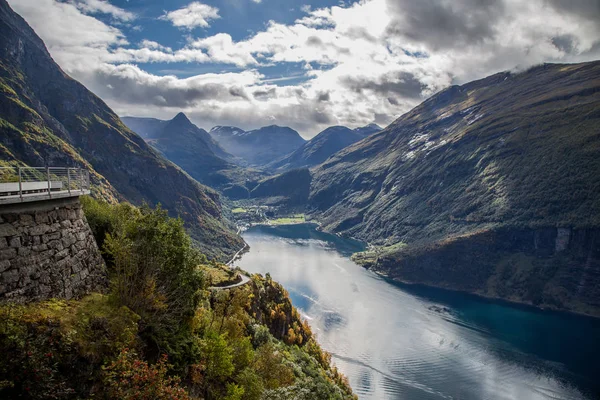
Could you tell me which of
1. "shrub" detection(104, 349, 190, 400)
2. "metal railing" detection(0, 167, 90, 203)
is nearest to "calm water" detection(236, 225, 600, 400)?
"shrub" detection(104, 349, 190, 400)

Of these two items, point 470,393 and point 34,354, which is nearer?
point 34,354

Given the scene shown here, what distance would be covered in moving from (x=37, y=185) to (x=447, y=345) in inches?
5355

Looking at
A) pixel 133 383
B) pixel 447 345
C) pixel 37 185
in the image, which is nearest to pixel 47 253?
pixel 37 185

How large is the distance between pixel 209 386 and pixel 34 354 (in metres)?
13.2

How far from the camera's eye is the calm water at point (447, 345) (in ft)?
341

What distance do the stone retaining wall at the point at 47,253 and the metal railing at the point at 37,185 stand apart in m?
0.46

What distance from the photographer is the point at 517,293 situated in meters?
198

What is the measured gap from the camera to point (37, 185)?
19.1 m

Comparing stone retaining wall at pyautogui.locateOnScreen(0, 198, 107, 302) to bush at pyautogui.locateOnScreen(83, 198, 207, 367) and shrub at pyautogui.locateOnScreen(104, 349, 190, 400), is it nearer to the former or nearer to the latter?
bush at pyautogui.locateOnScreen(83, 198, 207, 367)

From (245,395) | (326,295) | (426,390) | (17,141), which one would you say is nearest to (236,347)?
(245,395)

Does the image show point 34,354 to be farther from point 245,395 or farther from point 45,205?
point 245,395

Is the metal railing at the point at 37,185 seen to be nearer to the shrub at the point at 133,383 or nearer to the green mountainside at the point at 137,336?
the green mountainside at the point at 137,336

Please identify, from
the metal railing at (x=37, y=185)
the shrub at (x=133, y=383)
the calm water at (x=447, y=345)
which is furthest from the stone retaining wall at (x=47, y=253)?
the calm water at (x=447, y=345)

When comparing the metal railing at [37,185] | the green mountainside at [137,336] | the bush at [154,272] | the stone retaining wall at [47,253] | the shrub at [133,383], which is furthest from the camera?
the bush at [154,272]
